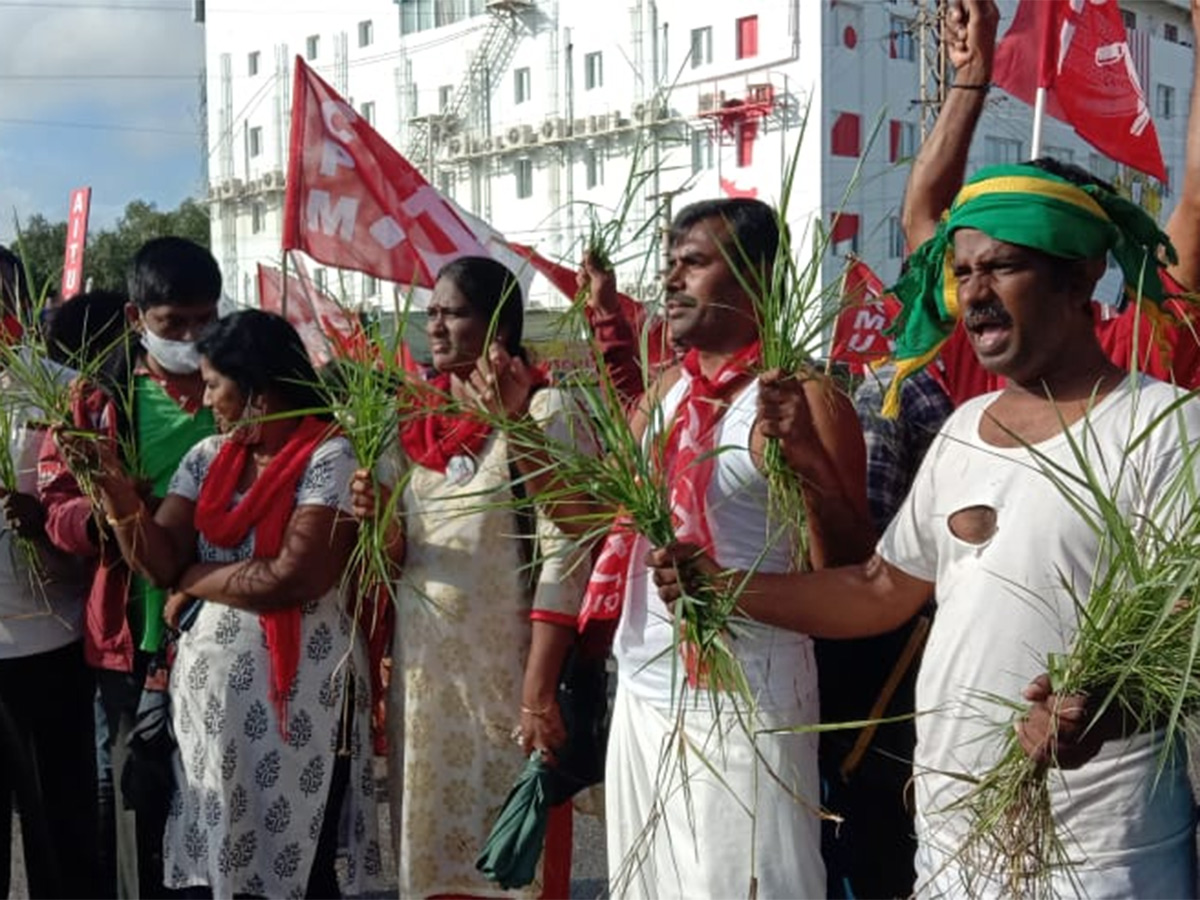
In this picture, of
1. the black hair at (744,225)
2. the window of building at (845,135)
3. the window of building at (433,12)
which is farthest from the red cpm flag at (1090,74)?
the window of building at (433,12)

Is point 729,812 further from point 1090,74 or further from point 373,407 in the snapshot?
point 1090,74

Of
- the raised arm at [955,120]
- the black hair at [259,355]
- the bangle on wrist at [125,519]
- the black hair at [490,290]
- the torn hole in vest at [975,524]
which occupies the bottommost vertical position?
the bangle on wrist at [125,519]

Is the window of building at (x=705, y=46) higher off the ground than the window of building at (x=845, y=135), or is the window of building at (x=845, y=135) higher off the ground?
the window of building at (x=705, y=46)

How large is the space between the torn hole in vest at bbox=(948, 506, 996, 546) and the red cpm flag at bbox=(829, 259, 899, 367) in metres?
0.48

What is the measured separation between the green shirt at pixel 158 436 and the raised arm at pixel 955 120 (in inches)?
75.1

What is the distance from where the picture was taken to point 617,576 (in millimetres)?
3004

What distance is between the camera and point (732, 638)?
2.65 metres

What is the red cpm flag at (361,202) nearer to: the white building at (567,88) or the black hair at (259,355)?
the black hair at (259,355)

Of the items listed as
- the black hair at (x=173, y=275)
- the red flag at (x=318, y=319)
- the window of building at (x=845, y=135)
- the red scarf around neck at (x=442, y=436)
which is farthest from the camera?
the window of building at (x=845, y=135)

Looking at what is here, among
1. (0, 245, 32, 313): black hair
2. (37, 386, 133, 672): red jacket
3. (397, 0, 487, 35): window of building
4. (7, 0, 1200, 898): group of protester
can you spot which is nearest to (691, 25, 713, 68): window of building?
(397, 0, 487, 35): window of building

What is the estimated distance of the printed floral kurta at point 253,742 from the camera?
3566mm

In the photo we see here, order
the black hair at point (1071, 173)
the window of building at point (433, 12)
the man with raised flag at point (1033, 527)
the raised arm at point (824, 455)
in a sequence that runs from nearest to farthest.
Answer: the man with raised flag at point (1033, 527)
the black hair at point (1071, 173)
the raised arm at point (824, 455)
the window of building at point (433, 12)

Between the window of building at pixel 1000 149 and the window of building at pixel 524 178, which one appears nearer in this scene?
the window of building at pixel 1000 149

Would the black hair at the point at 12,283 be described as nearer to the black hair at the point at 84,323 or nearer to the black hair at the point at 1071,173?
the black hair at the point at 84,323
